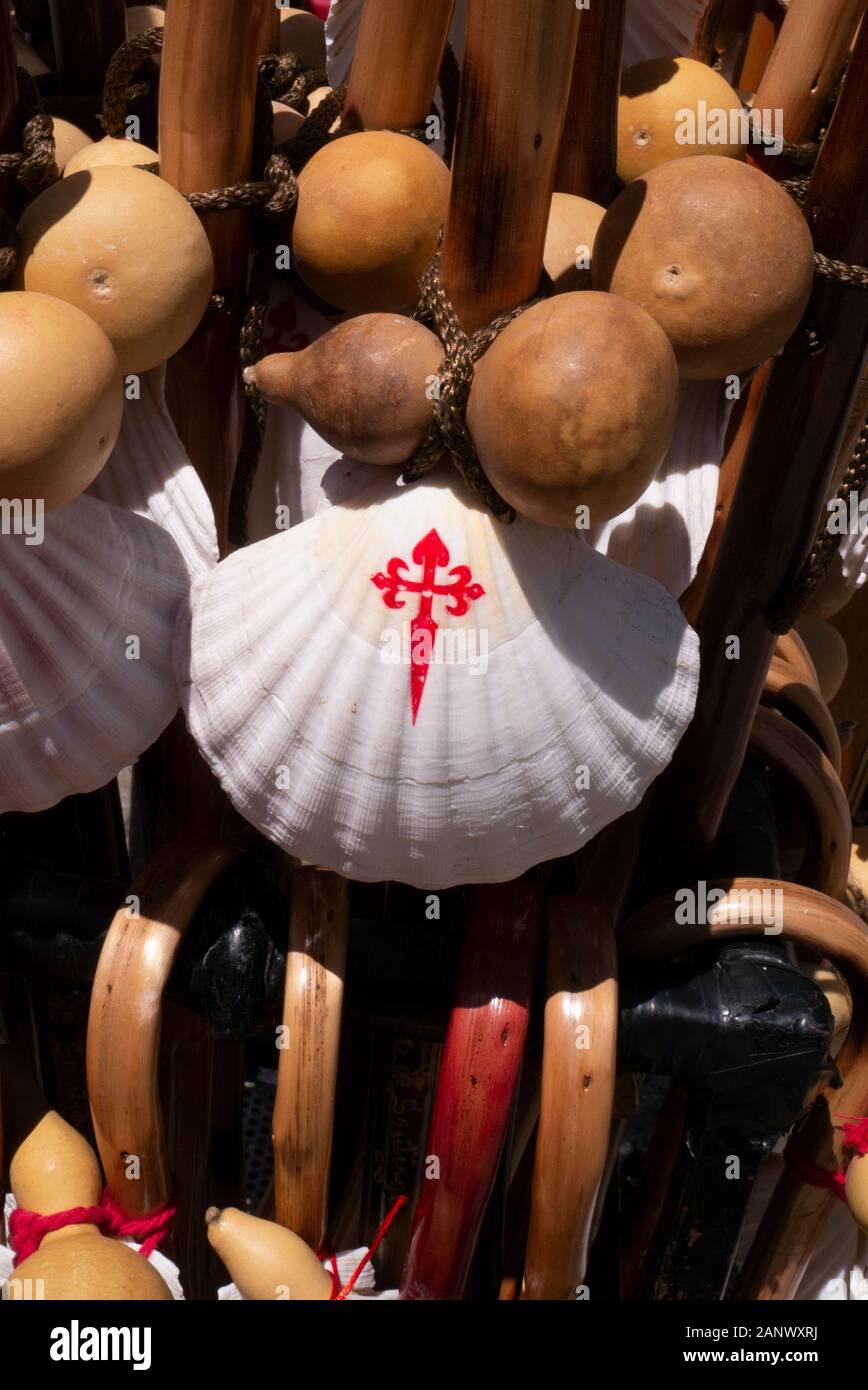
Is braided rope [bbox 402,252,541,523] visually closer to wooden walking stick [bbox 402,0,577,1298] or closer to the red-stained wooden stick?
wooden walking stick [bbox 402,0,577,1298]

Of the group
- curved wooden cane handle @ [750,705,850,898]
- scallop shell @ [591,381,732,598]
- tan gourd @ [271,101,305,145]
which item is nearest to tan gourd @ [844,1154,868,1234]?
curved wooden cane handle @ [750,705,850,898]

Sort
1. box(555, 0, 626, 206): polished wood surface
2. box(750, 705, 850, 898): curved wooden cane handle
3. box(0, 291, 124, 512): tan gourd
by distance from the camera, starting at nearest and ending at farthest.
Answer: box(0, 291, 124, 512): tan gourd < box(555, 0, 626, 206): polished wood surface < box(750, 705, 850, 898): curved wooden cane handle

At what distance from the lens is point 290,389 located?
428 millimetres

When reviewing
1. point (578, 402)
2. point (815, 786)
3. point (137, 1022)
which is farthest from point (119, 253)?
point (815, 786)

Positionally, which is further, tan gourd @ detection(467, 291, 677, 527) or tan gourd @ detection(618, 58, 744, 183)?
tan gourd @ detection(618, 58, 744, 183)

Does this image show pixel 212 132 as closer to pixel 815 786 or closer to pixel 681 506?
pixel 681 506

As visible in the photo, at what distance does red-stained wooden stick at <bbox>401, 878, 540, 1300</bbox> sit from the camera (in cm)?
45

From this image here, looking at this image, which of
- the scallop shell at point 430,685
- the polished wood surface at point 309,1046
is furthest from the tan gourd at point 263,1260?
the scallop shell at point 430,685

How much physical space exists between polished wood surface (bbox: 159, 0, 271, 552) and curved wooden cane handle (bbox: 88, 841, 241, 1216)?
0.18m

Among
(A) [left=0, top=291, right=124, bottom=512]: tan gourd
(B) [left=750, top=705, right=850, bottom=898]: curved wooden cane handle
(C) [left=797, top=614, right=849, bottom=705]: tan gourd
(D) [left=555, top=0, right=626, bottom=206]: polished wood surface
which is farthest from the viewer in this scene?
(C) [left=797, top=614, right=849, bottom=705]: tan gourd

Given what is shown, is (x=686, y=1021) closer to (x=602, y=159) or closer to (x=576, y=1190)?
(x=576, y=1190)

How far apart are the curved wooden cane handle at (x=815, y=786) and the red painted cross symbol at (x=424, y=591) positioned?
0.69 feet

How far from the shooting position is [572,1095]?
1.47 feet

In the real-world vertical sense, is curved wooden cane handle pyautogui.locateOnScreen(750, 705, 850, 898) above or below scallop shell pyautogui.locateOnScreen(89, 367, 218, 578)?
below
